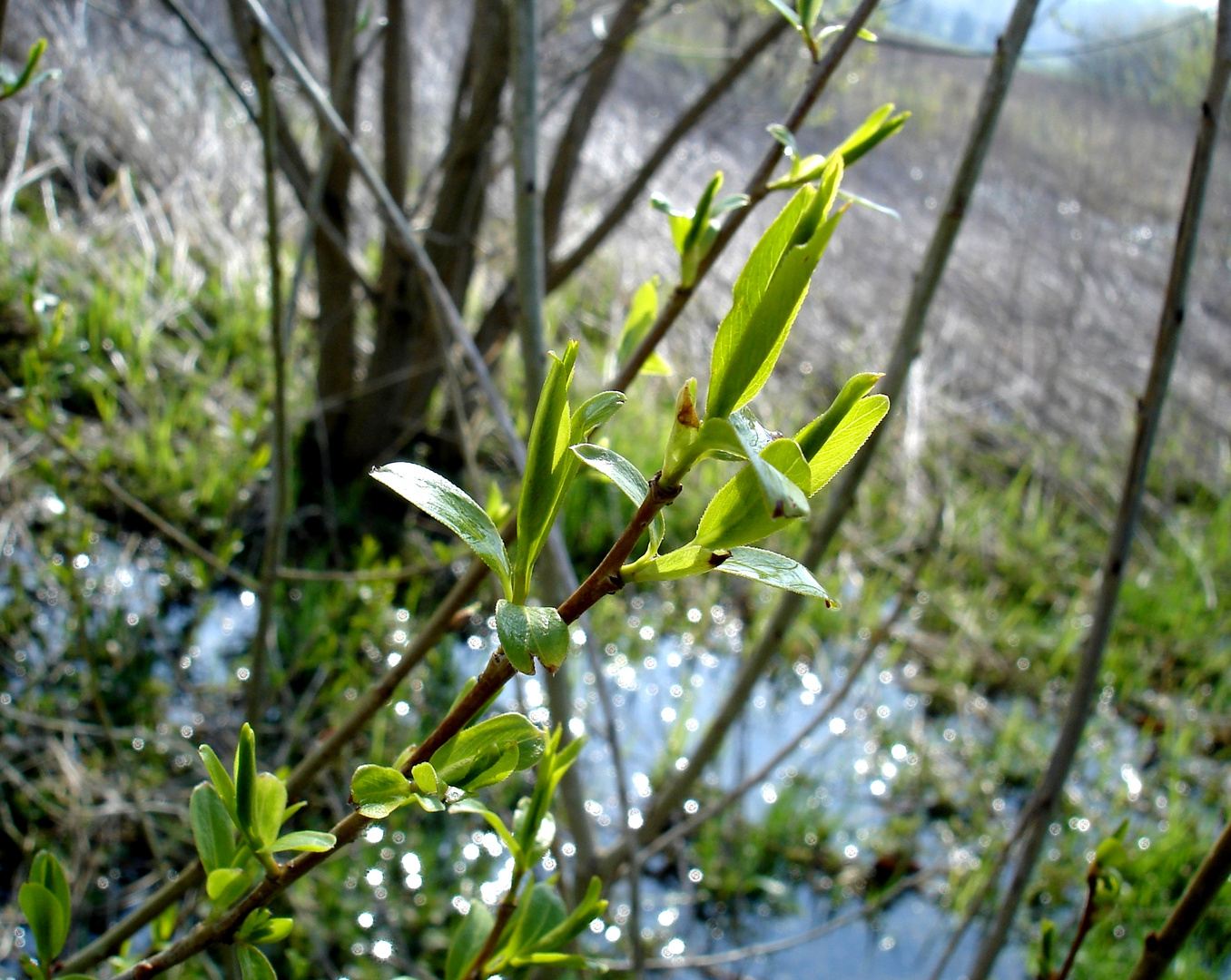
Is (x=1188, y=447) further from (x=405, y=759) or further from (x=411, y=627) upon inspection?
(x=405, y=759)

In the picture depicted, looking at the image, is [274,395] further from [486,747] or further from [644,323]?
[486,747]

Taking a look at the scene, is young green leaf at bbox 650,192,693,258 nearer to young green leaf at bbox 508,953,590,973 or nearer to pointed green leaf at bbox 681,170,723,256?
pointed green leaf at bbox 681,170,723,256

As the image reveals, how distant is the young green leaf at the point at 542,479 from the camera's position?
22 cm

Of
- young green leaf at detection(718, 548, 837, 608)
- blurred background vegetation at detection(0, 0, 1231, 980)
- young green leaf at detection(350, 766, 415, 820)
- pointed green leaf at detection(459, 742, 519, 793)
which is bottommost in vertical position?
blurred background vegetation at detection(0, 0, 1231, 980)

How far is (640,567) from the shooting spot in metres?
0.24

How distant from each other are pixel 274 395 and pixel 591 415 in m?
0.44

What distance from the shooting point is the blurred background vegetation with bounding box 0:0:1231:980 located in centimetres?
146

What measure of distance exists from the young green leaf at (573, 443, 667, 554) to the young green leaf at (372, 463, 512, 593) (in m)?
0.03

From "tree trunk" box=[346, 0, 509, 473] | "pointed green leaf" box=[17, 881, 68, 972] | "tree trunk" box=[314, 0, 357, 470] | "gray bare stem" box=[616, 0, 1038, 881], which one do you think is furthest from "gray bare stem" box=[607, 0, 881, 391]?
"tree trunk" box=[314, 0, 357, 470]

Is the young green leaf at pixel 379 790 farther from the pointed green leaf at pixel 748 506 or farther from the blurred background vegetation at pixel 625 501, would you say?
the blurred background vegetation at pixel 625 501

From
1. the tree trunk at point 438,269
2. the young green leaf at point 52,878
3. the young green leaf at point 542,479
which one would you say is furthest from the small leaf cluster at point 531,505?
the tree trunk at point 438,269

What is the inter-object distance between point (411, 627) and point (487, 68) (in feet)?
3.56

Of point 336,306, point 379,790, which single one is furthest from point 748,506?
point 336,306

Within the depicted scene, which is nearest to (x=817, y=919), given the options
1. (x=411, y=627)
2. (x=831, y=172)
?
(x=411, y=627)
